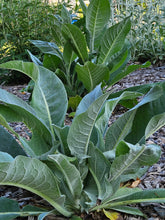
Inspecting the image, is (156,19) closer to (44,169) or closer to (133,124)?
(133,124)

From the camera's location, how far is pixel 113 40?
6.84ft

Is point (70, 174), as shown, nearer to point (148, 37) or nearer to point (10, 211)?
point (10, 211)

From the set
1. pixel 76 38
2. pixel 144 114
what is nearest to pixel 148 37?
pixel 76 38

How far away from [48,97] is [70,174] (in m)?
0.39

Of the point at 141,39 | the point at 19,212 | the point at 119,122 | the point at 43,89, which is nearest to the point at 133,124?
the point at 119,122

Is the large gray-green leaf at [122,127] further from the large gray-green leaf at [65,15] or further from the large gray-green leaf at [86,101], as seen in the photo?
the large gray-green leaf at [65,15]

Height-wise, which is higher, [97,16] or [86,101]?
[97,16]

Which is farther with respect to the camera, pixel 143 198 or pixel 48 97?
pixel 48 97

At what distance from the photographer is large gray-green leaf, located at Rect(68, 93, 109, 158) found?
94 centimetres

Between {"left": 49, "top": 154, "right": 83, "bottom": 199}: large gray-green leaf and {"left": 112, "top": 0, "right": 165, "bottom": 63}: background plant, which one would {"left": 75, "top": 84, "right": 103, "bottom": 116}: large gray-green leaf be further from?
{"left": 112, "top": 0, "right": 165, "bottom": 63}: background plant

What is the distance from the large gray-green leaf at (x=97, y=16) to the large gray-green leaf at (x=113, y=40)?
0.48ft

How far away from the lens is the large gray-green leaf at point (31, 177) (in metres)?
0.78

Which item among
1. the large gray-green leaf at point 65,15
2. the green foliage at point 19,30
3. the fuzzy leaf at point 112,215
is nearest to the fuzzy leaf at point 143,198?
the fuzzy leaf at point 112,215

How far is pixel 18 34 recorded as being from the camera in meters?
4.26
